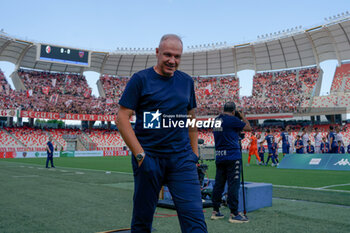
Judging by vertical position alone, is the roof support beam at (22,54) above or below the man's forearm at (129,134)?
above

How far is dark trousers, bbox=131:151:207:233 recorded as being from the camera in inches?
93.2

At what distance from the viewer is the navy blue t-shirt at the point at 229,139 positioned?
17.0 feet

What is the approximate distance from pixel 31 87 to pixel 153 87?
164 ft

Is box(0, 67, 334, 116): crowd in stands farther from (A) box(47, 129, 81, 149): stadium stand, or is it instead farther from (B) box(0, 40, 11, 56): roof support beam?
(B) box(0, 40, 11, 56): roof support beam

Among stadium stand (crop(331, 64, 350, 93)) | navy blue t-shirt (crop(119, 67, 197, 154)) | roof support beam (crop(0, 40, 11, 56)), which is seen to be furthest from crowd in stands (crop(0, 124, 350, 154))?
navy blue t-shirt (crop(119, 67, 197, 154))

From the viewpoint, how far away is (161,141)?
97.3 inches

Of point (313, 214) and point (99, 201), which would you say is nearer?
point (313, 214)

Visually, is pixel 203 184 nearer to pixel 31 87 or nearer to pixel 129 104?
pixel 129 104

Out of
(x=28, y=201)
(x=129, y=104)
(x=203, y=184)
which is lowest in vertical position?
(x=28, y=201)

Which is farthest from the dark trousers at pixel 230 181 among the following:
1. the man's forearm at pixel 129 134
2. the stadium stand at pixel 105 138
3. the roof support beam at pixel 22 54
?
the roof support beam at pixel 22 54

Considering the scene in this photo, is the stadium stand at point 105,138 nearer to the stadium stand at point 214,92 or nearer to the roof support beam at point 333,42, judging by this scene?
the stadium stand at point 214,92

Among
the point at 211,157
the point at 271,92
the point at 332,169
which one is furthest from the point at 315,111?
the point at 211,157

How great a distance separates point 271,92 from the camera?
157 feet

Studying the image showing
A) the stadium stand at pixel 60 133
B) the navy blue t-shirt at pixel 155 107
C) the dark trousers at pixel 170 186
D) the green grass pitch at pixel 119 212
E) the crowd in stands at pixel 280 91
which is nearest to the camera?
the dark trousers at pixel 170 186
